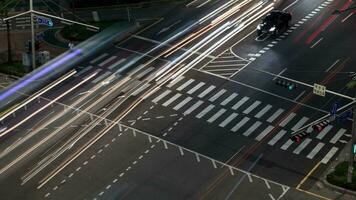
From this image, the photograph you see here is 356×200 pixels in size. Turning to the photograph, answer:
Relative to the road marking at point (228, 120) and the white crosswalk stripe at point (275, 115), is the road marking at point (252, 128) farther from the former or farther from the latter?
the road marking at point (228, 120)

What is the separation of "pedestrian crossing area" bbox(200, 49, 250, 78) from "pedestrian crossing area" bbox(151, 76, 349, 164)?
3214 mm

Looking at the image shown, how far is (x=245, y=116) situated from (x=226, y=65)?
1160 centimetres

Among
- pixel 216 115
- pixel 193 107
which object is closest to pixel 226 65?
pixel 193 107

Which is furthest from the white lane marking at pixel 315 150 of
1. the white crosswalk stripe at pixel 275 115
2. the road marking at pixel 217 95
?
the road marking at pixel 217 95

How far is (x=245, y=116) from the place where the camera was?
67312 millimetres

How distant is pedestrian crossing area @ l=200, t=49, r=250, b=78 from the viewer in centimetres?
7606

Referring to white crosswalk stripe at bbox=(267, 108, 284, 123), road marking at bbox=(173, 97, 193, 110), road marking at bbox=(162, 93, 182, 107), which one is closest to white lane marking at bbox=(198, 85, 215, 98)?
road marking at bbox=(173, 97, 193, 110)

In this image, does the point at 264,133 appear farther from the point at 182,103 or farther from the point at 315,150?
the point at 182,103

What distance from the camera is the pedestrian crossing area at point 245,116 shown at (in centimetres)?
6269

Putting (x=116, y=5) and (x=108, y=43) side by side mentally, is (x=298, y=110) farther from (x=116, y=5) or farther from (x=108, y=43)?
(x=116, y=5)

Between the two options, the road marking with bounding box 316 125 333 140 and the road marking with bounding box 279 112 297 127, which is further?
the road marking with bounding box 279 112 297 127

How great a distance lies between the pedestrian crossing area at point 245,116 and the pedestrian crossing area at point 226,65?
3.21m

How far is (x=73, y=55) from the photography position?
81.4 metres

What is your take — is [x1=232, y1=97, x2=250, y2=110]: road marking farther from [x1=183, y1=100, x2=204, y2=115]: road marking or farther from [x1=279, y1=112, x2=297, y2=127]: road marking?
[x1=279, y1=112, x2=297, y2=127]: road marking
